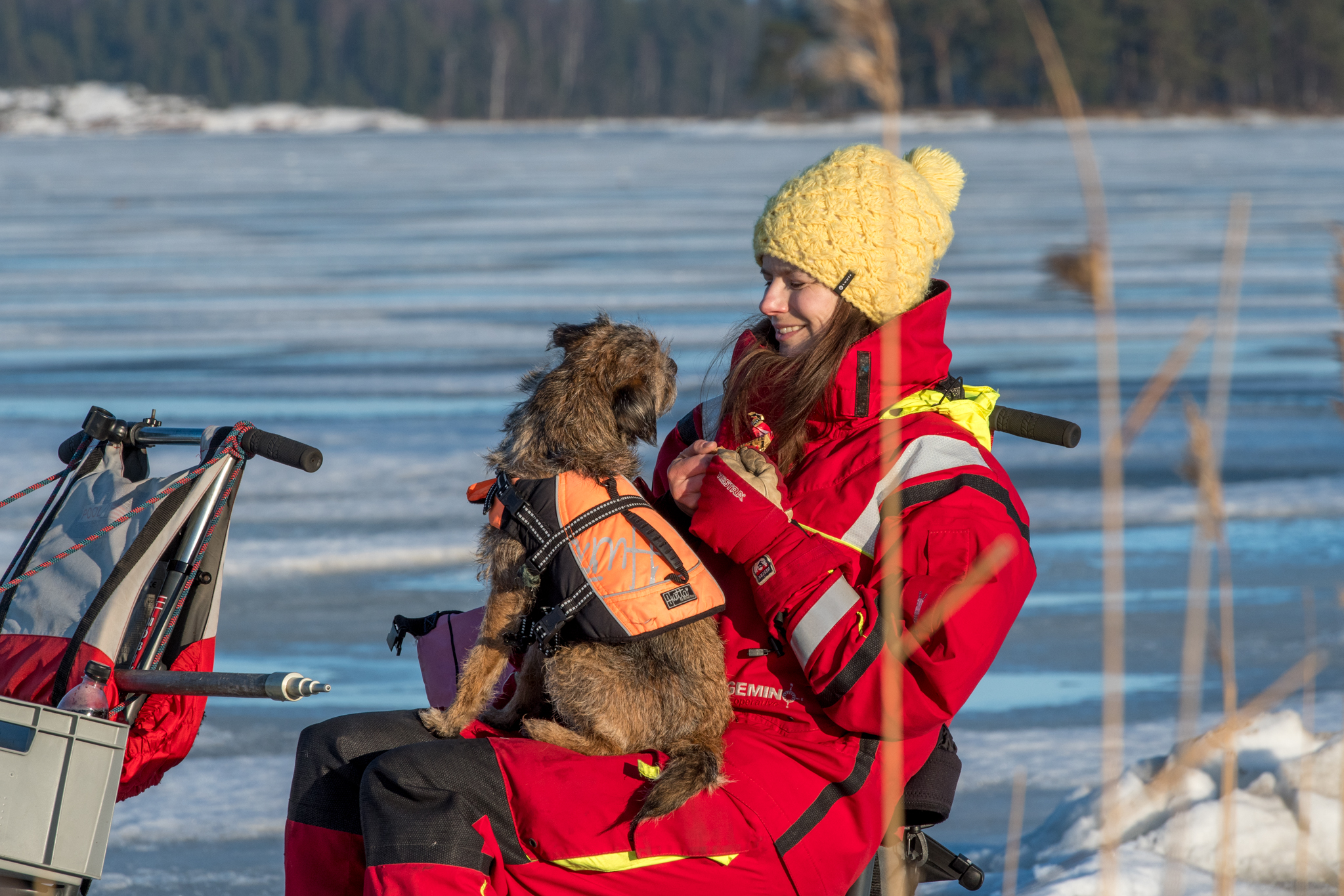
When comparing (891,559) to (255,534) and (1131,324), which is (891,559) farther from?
(1131,324)

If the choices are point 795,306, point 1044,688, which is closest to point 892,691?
Result: point 795,306

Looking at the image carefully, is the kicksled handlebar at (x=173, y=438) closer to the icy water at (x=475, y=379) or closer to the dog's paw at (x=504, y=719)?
the dog's paw at (x=504, y=719)

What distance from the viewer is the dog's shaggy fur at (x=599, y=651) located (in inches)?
90.4

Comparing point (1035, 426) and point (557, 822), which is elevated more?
point (1035, 426)

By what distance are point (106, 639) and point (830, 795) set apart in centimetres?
124

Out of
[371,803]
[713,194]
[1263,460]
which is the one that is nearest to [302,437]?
[1263,460]

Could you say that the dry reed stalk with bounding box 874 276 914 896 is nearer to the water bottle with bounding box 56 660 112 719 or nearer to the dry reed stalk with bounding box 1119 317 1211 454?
the dry reed stalk with bounding box 1119 317 1211 454

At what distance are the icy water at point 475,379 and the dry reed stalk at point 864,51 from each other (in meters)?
0.86

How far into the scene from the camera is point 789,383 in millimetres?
2520

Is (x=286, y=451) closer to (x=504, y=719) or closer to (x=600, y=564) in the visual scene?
(x=600, y=564)

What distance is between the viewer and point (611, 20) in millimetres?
120500

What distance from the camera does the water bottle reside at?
A: 2.20 m

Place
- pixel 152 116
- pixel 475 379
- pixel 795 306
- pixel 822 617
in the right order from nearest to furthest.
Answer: pixel 822 617 → pixel 795 306 → pixel 475 379 → pixel 152 116

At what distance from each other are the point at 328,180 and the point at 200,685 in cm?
2923
